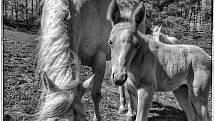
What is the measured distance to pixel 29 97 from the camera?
16.4 feet

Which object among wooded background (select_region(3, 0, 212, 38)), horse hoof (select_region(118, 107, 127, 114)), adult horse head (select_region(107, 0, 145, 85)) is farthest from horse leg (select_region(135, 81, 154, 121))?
wooded background (select_region(3, 0, 212, 38))

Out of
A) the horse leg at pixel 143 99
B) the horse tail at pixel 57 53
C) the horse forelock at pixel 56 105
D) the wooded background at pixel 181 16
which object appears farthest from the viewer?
the wooded background at pixel 181 16

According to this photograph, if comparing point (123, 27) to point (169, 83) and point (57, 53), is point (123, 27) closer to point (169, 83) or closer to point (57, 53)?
point (57, 53)

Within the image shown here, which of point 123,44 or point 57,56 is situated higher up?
point 123,44

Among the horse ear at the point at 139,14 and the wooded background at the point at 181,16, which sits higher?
the horse ear at the point at 139,14

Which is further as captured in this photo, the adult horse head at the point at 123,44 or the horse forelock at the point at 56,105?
the adult horse head at the point at 123,44

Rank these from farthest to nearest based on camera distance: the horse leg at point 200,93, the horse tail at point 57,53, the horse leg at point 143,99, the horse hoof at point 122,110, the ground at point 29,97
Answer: the horse hoof at point 122,110, the ground at point 29,97, the horse leg at point 200,93, the horse leg at point 143,99, the horse tail at point 57,53

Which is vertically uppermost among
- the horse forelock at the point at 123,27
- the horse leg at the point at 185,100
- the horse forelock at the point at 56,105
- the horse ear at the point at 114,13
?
the horse ear at the point at 114,13

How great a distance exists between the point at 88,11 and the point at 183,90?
1663 millimetres

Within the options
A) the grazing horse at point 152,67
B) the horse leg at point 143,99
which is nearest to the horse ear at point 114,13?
the grazing horse at point 152,67

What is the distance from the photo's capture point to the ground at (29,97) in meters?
4.54

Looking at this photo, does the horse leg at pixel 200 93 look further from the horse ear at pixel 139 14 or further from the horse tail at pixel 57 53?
the horse tail at pixel 57 53

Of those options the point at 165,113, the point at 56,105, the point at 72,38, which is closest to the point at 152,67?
the point at 72,38

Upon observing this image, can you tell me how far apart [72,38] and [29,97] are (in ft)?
6.50
